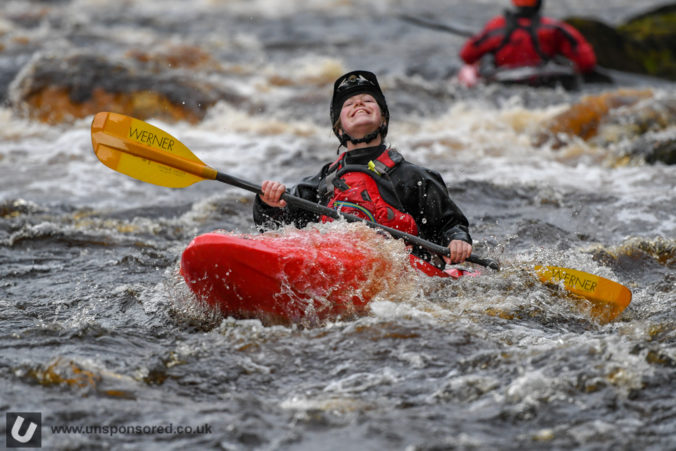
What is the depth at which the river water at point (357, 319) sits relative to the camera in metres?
2.91

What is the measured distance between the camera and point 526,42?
10.5 m

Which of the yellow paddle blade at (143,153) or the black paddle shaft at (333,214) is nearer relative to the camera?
the black paddle shaft at (333,214)

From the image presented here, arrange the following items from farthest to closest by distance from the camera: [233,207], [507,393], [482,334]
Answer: [233,207], [482,334], [507,393]

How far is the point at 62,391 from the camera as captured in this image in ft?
10.2

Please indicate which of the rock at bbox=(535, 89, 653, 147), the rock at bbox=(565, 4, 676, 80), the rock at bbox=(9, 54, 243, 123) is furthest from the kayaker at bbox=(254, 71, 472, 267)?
the rock at bbox=(565, 4, 676, 80)

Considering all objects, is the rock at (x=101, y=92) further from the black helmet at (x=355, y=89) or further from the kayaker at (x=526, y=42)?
the black helmet at (x=355, y=89)

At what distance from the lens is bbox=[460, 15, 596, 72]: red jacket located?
1056cm

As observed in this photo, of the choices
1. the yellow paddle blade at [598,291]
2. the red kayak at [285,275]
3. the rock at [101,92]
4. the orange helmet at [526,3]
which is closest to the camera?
the red kayak at [285,275]

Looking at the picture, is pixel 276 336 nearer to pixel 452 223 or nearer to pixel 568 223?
pixel 452 223

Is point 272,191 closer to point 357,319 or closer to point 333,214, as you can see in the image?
point 333,214

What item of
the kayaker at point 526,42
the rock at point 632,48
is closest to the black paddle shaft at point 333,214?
the kayaker at point 526,42

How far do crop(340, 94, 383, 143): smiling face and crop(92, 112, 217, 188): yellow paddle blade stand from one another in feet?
2.58

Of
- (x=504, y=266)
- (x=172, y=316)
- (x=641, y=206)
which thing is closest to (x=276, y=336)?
(x=172, y=316)

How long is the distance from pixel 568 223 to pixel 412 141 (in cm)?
265
